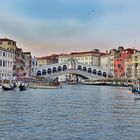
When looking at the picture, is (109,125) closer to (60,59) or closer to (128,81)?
(128,81)

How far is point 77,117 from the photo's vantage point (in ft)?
55.3

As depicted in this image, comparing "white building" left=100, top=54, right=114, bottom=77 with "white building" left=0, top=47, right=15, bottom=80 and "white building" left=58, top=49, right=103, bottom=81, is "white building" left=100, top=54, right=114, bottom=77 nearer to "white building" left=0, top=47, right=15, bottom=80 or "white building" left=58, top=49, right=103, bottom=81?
"white building" left=58, top=49, right=103, bottom=81

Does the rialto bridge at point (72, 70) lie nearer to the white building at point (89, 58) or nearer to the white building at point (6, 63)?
the white building at point (89, 58)

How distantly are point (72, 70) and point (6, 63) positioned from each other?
28.6 meters

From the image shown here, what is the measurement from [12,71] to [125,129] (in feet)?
170

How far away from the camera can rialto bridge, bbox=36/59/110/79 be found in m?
90.1

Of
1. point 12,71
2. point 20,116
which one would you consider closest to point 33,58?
point 12,71

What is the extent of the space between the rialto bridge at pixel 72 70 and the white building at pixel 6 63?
964 inches

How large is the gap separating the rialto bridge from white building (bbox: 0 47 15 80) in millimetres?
24486

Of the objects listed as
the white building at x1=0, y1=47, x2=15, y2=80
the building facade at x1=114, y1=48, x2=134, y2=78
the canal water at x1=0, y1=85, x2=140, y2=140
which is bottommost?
the canal water at x1=0, y1=85, x2=140, y2=140

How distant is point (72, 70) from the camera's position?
8944 centimetres

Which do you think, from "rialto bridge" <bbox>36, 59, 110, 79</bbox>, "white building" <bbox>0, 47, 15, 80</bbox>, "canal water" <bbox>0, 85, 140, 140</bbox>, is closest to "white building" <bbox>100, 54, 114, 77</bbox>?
"rialto bridge" <bbox>36, 59, 110, 79</bbox>

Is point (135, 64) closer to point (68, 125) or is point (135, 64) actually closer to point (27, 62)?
point (27, 62)

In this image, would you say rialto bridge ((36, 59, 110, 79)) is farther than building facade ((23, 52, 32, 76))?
Yes
